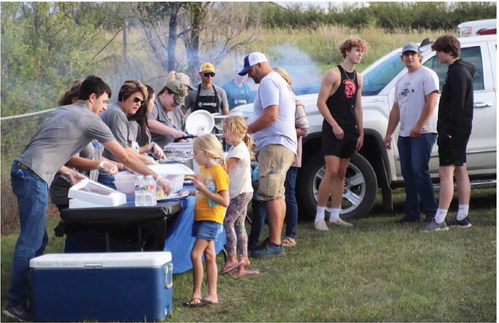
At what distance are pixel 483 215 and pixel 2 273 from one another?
189 inches

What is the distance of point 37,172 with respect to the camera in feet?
17.9

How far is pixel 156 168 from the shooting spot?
243 inches

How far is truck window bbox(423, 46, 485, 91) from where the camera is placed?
8.98 metres

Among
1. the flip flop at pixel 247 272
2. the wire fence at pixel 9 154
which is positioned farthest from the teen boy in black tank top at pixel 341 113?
the wire fence at pixel 9 154

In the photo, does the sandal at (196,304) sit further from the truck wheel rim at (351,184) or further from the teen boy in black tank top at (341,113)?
the truck wheel rim at (351,184)

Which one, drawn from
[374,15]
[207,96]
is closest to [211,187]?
[207,96]

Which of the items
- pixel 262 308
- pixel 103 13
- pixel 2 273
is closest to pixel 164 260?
pixel 262 308

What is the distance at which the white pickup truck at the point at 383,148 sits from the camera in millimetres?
8859

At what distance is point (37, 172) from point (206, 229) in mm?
1156

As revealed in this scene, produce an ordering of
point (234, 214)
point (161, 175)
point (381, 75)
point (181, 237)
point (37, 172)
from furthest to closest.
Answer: point (381, 75)
point (234, 214)
point (181, 237)
point (161, 175)
point (37, 172)

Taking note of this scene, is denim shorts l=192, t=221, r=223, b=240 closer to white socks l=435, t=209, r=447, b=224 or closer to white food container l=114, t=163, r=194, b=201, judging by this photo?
white food container l=114, t=163, r=194, b=201

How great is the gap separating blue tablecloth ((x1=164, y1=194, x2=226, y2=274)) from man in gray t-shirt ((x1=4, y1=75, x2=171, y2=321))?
0.81 meters

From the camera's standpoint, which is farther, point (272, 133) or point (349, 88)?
point (349, 88)

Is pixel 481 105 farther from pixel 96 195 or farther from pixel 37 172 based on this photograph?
pixel 37 172
